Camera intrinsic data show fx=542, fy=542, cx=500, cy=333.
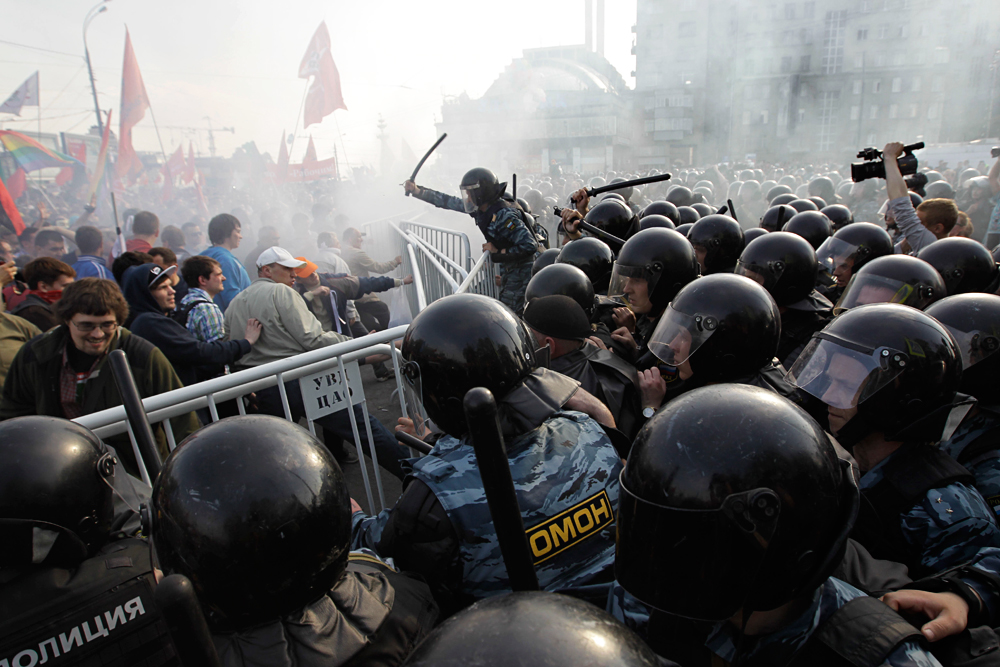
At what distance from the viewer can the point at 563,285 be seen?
3305 mm

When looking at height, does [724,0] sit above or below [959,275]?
above

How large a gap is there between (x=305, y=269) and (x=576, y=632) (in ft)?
16.2

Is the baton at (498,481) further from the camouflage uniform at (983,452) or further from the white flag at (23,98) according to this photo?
the white flag at (23,98)

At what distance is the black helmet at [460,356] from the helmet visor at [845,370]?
1072 millimetres

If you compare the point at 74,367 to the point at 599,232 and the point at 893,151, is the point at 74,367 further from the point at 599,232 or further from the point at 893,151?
the point at 893,151

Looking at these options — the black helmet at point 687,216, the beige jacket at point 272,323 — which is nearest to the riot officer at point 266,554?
the beige jacket at point 272,323

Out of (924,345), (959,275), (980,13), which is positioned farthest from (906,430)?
(980,13)

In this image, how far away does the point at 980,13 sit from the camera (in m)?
39.0

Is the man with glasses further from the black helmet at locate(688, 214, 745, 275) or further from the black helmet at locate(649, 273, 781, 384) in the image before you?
the black helmet at locate(688, 214, 745, 275)

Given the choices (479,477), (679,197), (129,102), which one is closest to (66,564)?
(479,477)

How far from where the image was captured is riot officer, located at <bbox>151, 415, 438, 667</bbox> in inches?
49.7

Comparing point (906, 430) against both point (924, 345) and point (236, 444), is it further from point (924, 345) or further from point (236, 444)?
point (236, 444)

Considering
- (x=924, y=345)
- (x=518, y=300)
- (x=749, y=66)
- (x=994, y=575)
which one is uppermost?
(x=749, y=66)

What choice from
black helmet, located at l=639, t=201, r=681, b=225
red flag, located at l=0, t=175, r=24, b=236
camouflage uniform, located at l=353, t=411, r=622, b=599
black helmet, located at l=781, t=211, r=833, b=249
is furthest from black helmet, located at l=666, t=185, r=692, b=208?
red flag, located at l=0, t=175, r=24, b=236
